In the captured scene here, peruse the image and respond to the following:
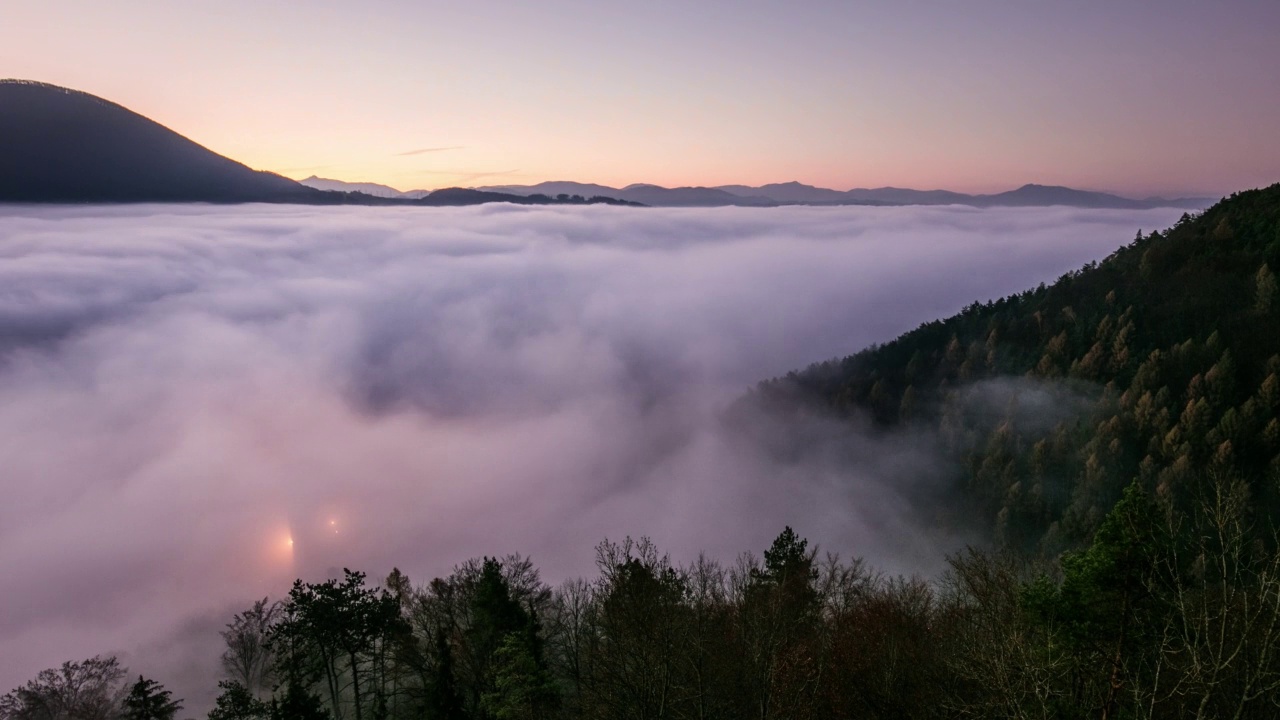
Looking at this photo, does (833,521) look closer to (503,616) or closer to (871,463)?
(871,463)

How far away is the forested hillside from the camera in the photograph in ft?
227

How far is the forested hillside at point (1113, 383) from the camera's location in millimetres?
69188

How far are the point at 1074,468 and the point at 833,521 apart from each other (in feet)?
122

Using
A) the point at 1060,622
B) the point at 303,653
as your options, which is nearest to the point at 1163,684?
the point at 1060,622

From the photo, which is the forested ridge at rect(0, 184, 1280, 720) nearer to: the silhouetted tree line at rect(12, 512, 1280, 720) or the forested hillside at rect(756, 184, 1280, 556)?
the silhouetted tree line at rect(12, 512, 1280, 720)

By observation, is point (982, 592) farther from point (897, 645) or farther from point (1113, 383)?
point (1113, 383)

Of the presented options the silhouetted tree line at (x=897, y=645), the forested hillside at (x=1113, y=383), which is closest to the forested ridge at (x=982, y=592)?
the silhouetted tree line at (x=897, y=645)

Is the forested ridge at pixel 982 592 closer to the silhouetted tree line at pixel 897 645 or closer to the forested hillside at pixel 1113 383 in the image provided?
the silhouetted tree line at pixel 897 645

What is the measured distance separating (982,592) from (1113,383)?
81.9m

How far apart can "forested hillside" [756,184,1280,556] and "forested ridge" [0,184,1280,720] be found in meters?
0.35

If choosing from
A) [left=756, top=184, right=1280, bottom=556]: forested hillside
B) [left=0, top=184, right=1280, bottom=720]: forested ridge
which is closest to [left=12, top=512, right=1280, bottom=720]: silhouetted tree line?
[left=0, top=184, right=1280, bottom=720]: forested ridge

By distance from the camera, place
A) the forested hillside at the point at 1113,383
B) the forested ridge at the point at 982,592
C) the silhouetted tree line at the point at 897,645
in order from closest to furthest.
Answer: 1. the silhouetted tree line at the point at 897,645
2. the forested ridge at the point at 982,592
3. the forested hillside at the point at 1113,383

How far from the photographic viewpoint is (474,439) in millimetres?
191625

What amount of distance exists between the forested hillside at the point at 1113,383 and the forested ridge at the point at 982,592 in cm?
35
